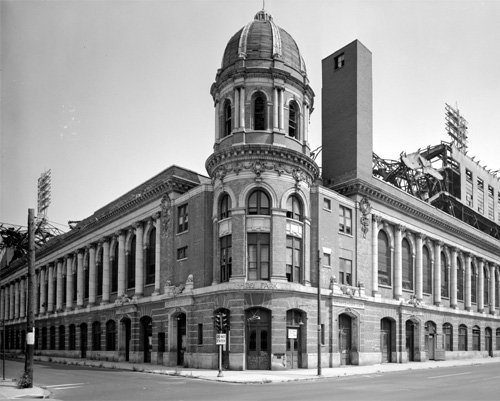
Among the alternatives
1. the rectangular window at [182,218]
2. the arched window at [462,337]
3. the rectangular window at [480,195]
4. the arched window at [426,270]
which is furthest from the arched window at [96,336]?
the rectangular window at [480,195]

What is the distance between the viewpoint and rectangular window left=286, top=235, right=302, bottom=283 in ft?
132

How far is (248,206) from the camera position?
40156 mm

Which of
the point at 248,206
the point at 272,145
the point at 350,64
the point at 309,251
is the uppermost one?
the point at 350,64

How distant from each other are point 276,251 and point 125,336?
72.0 ft

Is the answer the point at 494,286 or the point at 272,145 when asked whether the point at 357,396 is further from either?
the point at 494,286

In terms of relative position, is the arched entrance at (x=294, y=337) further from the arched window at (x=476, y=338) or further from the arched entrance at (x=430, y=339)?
the arched window at (x=476, y=338)

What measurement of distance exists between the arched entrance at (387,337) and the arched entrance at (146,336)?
66.1 feet

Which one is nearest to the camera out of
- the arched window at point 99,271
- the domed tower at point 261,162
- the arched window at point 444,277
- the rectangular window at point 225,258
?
the domed tower at point 261,162

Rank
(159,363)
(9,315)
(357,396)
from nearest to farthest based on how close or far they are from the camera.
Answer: (357,396)
(159,363)
(9,315)

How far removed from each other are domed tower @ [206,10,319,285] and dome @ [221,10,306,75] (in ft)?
0.25

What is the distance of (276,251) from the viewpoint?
39.3 metres

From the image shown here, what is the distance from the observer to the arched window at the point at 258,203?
4009 centimetres

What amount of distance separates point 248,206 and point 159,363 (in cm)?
1618

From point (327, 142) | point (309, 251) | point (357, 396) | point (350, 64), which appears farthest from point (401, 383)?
point (350, 64)
